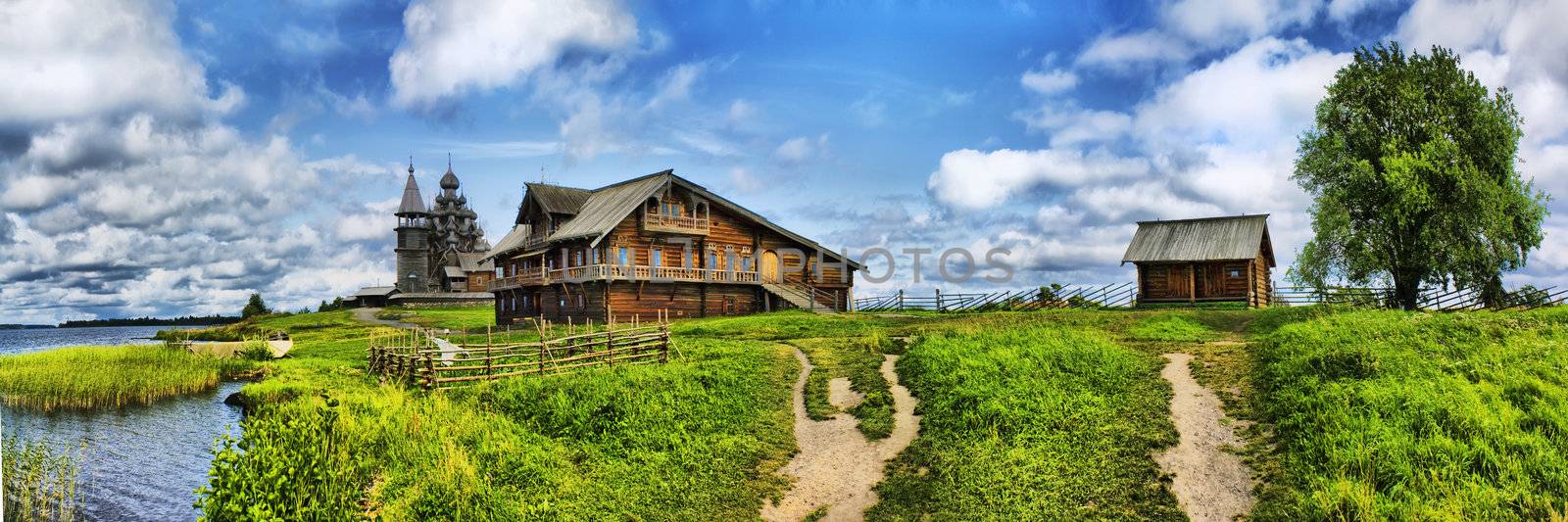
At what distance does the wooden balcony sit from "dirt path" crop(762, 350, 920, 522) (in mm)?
26918

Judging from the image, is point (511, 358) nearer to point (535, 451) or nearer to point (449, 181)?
point (535, 451)

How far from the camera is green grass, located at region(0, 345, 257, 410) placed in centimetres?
2825

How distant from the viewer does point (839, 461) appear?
16.0m

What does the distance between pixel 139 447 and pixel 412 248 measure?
87500 mm

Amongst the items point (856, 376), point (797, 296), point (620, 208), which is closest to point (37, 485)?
point (856, 376)

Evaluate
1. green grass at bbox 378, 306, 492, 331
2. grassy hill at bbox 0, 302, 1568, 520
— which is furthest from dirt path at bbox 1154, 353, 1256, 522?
green grass at bbox 378, 306, 492, 331

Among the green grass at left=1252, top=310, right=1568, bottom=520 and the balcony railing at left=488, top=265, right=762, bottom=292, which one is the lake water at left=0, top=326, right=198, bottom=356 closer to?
the balcony railing at left=488, top=265, right=762, bottom=292

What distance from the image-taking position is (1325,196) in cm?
3738

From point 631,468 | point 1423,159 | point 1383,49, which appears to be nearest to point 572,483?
point 631,468

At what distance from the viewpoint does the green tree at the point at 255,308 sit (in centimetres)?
9188

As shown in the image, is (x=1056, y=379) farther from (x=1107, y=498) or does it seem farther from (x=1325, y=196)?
(x=1325, y=196)

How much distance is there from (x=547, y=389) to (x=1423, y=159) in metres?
33.9

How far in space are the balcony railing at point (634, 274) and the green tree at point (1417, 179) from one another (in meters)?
27.5

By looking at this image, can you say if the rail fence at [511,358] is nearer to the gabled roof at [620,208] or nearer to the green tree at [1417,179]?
the gabled roof at [620,208]
